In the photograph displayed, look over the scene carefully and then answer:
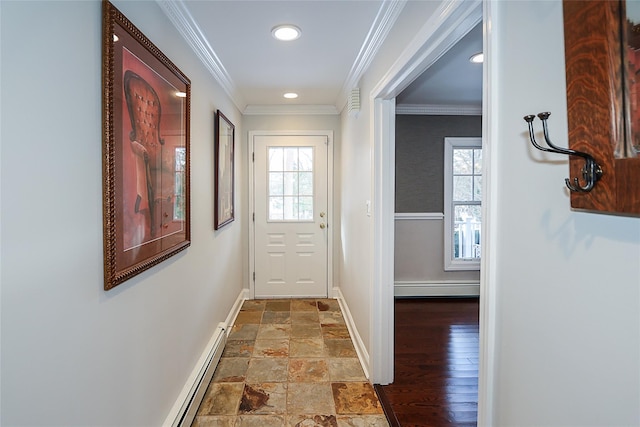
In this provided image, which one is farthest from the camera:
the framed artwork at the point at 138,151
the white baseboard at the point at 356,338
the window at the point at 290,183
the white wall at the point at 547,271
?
the window at the point at 290,183

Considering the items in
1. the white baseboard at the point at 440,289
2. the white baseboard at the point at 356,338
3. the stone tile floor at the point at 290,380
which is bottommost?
the stone tile floor at the point at 290,380

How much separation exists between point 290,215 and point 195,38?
233 cm

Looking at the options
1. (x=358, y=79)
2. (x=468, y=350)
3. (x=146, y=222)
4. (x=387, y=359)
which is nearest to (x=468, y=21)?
(x=146, y=222)

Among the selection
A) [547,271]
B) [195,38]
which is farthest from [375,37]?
[547,271]

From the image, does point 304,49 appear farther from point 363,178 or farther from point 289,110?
point 289,110

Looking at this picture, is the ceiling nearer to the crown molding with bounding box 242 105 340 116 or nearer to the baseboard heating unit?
the crown molding with bounding box 242 105 340 116

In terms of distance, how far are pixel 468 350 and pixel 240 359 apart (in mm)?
1858

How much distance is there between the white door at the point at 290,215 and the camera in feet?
13.3

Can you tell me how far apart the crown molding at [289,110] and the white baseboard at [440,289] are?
2247 millimetres

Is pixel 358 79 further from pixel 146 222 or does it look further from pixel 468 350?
pixel 468 350

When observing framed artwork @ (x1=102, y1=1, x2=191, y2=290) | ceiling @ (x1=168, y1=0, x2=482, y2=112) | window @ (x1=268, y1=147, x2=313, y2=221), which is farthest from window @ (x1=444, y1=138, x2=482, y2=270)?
framed artwork @ (x1=102, y1=1, x2=191, y2=290)

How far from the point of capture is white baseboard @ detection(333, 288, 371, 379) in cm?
245

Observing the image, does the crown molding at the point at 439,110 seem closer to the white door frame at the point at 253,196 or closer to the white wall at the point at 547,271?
the white door frame at the point at 253,196

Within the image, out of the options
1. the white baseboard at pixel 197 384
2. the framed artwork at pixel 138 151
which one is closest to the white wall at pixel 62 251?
the framed artwork at pixel 138 151
